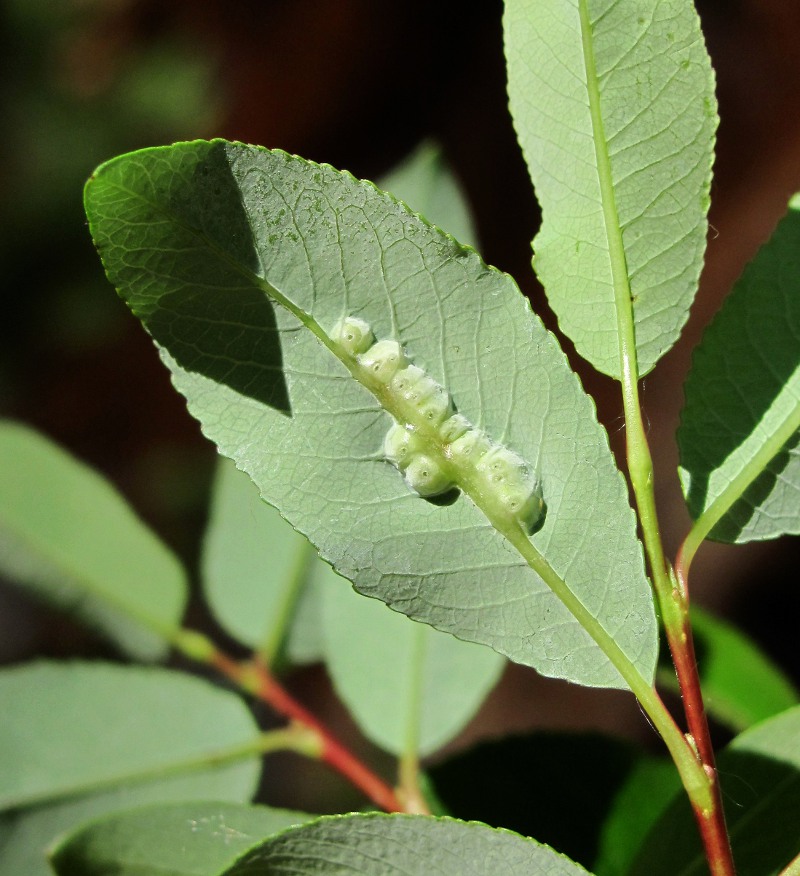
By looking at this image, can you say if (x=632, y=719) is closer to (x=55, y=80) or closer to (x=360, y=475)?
(x=360, y=475)

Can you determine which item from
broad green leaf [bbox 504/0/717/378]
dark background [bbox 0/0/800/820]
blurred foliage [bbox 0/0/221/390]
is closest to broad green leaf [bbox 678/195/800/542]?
broad green leaf [bbox 504/0/717/378]

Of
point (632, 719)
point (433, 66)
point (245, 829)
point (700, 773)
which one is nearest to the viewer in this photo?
point (700, 773)

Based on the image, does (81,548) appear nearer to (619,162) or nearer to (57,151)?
(619,162)

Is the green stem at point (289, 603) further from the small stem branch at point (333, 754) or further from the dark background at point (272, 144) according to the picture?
the dark background at point (272, 144)

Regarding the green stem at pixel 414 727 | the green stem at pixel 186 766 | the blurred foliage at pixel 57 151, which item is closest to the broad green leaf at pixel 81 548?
the green stem at pixel 186 766

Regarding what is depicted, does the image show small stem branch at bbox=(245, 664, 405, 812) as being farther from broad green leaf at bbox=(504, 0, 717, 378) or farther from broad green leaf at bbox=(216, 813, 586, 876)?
broad green leaf at bbox=(504, 0, 717, 378)

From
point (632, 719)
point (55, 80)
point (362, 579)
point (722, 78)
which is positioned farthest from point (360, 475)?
point (722, 78)

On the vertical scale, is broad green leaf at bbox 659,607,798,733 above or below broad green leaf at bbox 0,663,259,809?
above

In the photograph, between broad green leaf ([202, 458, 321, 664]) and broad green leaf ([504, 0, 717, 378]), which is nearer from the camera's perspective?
broad green leaf ([504, 0, 717, 378])
